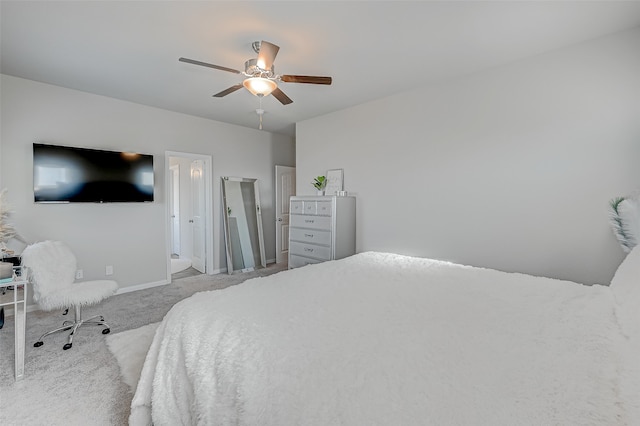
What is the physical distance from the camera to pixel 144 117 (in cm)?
408

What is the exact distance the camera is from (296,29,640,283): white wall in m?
2.37

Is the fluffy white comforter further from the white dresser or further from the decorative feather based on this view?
the white dresser

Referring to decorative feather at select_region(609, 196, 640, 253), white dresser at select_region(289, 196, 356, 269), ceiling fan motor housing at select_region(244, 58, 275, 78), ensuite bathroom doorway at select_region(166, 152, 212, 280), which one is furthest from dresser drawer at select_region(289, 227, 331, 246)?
decorative feather at select_region(609, 196, 640, 253)

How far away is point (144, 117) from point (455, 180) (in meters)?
4.31

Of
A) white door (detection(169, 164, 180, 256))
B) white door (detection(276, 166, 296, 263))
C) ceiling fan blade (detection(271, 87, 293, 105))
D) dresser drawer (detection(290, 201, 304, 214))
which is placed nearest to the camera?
ceiling fan blade (detection(271, 87, 293, 105))

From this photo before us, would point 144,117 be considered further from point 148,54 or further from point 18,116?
point 148,54

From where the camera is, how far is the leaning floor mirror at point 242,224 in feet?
16.4

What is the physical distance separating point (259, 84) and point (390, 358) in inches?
87.2

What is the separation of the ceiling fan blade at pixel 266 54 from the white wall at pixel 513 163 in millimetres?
2012

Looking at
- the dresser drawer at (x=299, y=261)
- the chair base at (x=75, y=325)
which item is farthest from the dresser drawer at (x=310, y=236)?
the chair base at (x=75, y=325)

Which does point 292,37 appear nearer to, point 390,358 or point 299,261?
point 390,358

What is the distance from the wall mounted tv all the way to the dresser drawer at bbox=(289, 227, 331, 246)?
2.15 m

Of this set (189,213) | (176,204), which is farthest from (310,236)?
(176,204)

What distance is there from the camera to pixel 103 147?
148 inches
